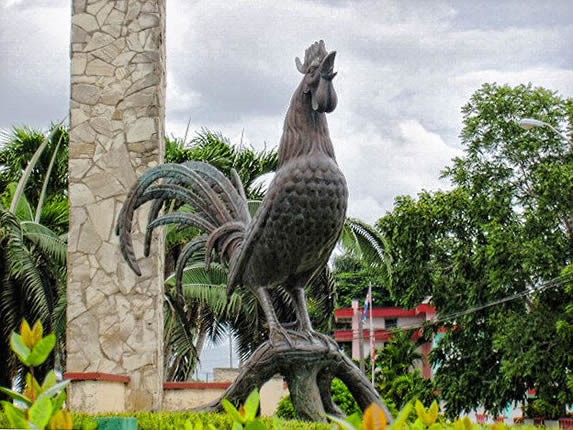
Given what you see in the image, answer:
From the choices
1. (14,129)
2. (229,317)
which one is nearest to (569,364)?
(229,317)

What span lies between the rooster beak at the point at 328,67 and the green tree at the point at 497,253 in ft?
41.4

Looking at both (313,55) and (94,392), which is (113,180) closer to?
(94,392)

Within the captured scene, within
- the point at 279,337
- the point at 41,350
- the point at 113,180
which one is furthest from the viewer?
the point at 113,180

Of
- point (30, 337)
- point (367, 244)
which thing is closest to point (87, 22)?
point (367, 244)

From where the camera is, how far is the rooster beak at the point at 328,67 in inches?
235

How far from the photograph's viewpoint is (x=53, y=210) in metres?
16.3

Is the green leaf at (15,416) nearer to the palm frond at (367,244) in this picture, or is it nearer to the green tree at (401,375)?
the palm frond at (367,244)

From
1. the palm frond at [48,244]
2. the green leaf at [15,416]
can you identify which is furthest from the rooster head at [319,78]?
the palm frond at [48,244]

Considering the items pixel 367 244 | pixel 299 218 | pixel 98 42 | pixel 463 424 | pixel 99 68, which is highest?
pixel 98 42

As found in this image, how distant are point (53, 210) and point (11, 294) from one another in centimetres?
235

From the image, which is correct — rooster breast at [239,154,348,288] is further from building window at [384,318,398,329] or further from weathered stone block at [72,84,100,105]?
building window at [384,318,398,329]

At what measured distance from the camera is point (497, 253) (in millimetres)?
18562

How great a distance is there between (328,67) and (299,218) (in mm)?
999

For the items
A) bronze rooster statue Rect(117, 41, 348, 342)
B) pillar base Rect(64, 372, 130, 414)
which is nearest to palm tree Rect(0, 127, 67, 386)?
pillar base Rect(64, 372, 130, 414)
